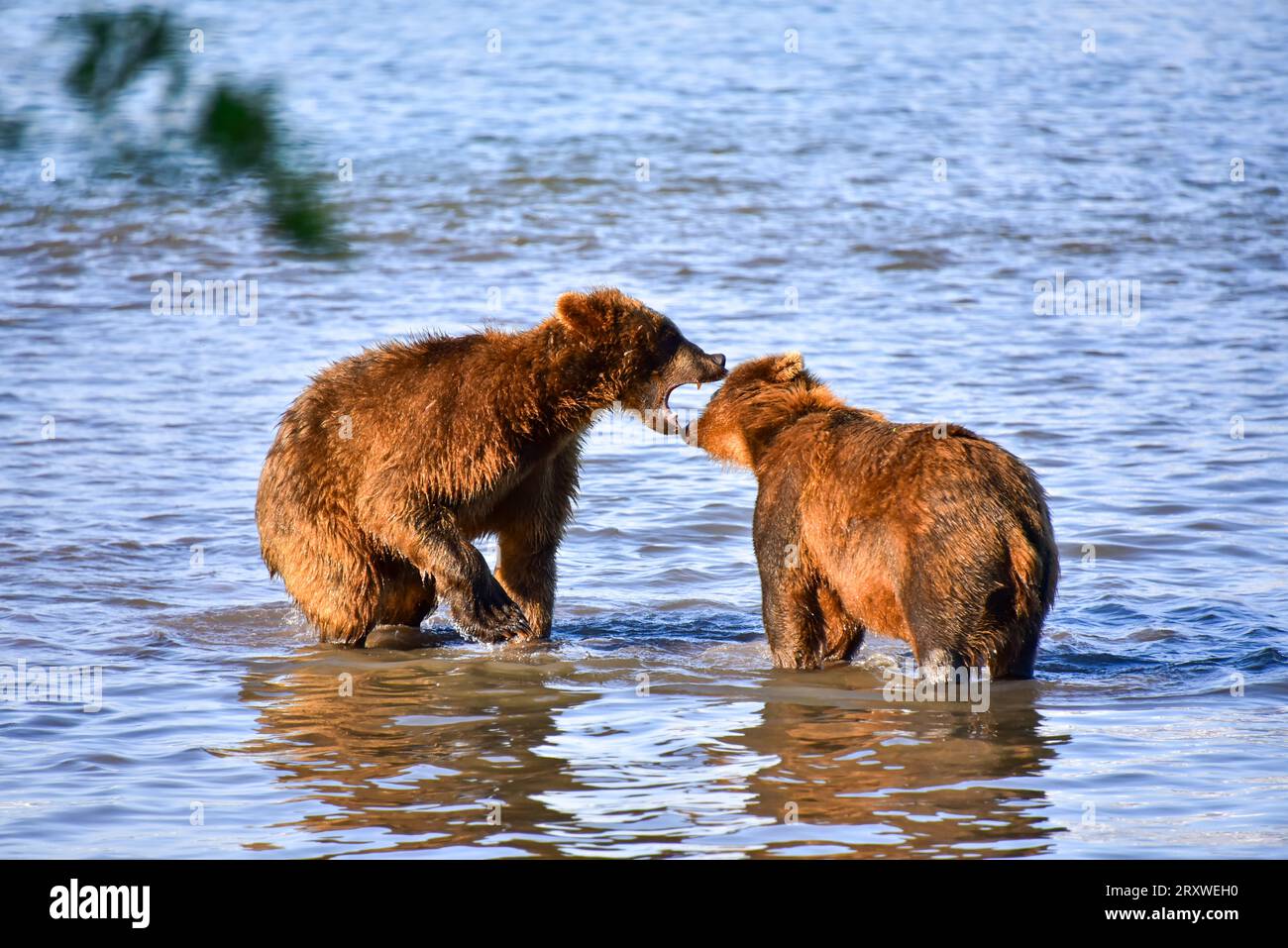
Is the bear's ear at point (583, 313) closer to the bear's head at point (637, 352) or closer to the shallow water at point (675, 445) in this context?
the bear's head at point (637, 352)

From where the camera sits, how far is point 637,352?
8.10 m

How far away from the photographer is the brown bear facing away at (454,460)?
790cm

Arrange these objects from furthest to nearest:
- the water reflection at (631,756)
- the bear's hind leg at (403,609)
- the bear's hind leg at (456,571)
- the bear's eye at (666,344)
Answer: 1. the bear's hind leg at (403,609)
2. the bear's eye at (666,344)
3. the bear's hind leg at (456,571)
4. the water reflection at (631,756)

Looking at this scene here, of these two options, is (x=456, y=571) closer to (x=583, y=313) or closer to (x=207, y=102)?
(x=583, y=313)

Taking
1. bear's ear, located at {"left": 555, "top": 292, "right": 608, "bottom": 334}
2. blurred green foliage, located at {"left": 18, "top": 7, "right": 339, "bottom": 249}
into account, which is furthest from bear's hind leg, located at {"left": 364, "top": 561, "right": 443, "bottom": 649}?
blurred green foliage, located at {"left": 18, "top": 7, "right": 339, "bottom": 249}

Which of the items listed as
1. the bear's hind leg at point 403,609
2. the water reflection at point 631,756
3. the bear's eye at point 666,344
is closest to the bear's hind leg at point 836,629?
the water reflection at point 631,756

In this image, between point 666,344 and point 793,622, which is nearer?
point 793,622

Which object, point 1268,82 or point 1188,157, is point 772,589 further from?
point 1268,82

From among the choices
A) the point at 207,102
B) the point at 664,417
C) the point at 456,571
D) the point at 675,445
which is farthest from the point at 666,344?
the point at 207,102

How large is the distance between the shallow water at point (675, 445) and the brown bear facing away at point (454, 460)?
1.17 ft

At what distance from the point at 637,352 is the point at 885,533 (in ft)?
5.97

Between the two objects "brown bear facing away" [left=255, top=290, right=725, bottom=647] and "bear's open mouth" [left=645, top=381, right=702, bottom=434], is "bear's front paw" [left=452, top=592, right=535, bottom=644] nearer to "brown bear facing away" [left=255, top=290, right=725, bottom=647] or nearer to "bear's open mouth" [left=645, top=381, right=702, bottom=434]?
"brown bear facing away" [left=255, top=290, right=725, bottom=647]

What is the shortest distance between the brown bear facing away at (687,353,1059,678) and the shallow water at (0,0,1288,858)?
32cm

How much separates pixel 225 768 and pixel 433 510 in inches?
74.9
